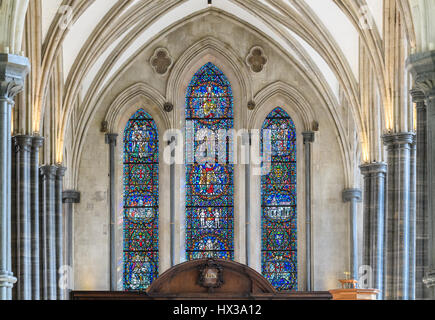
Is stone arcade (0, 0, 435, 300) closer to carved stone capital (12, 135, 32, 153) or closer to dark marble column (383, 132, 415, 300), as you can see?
dark marble column (383, 132, 415, 300)

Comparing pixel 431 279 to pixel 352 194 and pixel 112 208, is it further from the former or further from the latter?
pixel 112 208

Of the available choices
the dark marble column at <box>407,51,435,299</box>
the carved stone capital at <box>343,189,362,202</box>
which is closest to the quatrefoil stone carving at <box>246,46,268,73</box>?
the carved stone capital at <box>343,189,362,202</box>

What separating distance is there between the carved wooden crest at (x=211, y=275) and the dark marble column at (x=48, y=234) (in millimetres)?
3657

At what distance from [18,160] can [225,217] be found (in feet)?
31.2

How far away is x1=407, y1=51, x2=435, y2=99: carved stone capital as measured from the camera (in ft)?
47.2

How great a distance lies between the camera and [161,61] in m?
27.5

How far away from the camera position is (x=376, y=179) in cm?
2266

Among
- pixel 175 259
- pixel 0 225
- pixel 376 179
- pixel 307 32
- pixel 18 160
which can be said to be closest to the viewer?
pixel 0 225

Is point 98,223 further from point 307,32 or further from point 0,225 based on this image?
point 0,225

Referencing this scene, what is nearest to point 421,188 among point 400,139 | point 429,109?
point 429,109

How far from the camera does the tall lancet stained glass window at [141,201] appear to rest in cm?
2667

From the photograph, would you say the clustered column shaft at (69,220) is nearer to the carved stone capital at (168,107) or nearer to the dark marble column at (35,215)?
the carved stone capital at (168,107)

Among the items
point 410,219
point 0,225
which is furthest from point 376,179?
point 0,225

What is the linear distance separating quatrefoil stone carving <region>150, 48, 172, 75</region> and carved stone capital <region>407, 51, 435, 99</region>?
13.6 m
